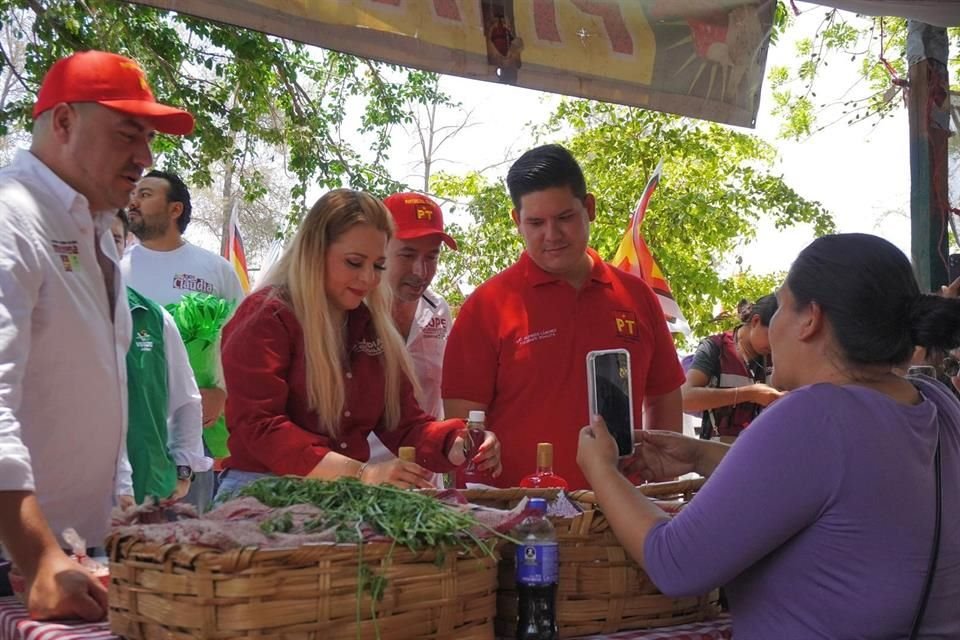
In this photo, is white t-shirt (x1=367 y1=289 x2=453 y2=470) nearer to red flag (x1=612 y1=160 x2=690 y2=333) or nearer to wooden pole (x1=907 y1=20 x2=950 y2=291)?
wooden pole (x1=907 y1=20 x2=950 y2=291)

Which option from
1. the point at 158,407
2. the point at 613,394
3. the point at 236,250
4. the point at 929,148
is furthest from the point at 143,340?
the point at 236,250

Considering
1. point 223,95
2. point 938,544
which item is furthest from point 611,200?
point 938,544

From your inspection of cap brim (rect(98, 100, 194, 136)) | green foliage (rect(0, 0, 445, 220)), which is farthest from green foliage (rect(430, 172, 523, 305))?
cap brim (rect(98, 100, 194, 136))

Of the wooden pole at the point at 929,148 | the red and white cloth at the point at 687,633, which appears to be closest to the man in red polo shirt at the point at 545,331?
Result: the red and white cloth at the point at 687,633

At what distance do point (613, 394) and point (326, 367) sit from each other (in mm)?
780

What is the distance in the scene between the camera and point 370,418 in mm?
2879

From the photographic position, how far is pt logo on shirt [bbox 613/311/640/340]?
11.4 ft

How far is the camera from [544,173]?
341 centimetres

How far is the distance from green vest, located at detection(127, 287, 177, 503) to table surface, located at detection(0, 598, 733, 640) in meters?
1.52

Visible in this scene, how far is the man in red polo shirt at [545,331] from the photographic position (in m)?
3.32

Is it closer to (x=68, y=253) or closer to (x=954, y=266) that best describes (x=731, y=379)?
(x=954, y=266)

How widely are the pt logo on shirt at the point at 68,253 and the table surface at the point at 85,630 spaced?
0.67m

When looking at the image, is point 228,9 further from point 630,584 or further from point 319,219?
point 630,584

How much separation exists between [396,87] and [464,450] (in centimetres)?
953
